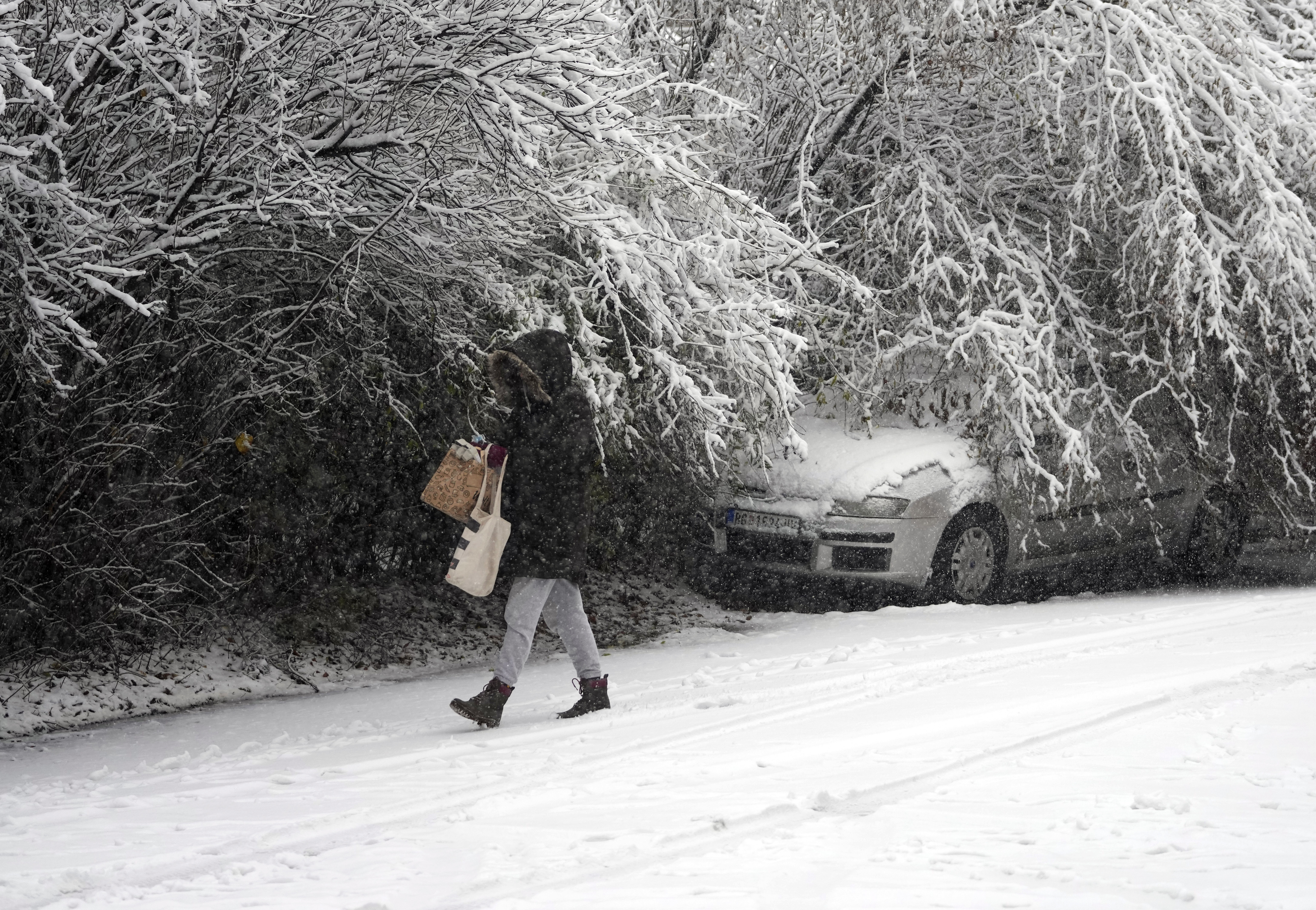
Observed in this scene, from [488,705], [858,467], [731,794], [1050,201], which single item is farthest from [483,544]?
[1050,201]

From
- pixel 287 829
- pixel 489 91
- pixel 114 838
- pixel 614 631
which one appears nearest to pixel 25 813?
pixel 114 838

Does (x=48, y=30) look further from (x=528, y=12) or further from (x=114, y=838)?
(x=114, y=838)

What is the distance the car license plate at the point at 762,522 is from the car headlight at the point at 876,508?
302 mm

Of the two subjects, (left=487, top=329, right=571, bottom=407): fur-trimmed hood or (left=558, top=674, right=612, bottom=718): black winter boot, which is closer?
(left=487, top=329, right=571, bottom=407): fur-trimmed hood

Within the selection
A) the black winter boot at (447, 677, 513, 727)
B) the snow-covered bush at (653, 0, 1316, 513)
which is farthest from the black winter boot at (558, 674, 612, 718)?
the snow-covered bush at (653, 0, 1316, 513)

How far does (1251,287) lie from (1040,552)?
2365 mm

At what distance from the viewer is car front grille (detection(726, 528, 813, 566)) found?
9305 millimetres

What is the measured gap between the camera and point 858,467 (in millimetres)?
9406

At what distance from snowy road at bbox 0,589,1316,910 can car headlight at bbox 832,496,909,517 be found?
203 centimetres

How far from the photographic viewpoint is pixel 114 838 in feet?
13.3

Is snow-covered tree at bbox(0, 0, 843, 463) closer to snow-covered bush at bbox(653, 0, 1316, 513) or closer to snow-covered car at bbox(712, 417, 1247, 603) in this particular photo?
snow-covered bush at bbox(653, 0, 1316, 513)

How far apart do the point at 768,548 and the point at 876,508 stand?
2.69 feet

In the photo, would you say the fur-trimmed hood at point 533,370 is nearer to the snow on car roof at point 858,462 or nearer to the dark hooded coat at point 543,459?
the dark hooded coat at point 543,459

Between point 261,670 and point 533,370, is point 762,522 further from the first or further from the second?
point 533,370
